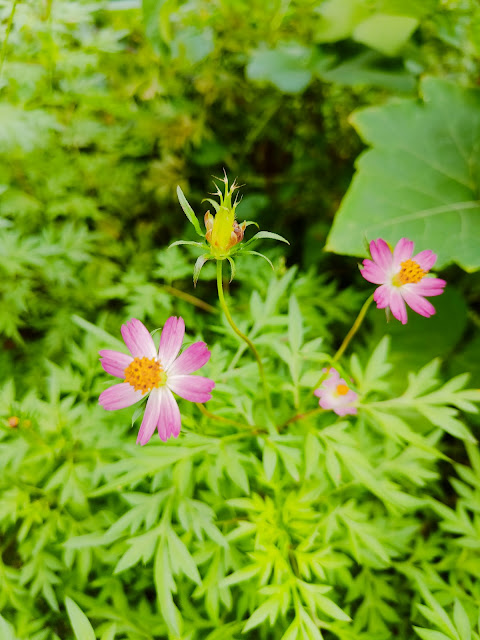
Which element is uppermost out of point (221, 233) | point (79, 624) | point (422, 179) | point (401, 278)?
point (221, 233)

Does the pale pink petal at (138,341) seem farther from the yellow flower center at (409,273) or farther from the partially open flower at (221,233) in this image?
the yellow flower center at (409,273)

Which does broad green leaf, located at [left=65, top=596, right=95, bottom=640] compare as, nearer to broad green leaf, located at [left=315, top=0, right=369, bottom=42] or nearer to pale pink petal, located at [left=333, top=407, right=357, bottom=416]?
pale pink petal, located at [left=333, top=407, right=357, bottom=416]

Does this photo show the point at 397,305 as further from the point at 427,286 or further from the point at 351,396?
the point at 351,396

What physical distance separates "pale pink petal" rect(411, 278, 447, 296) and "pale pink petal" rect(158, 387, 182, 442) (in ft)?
1.38

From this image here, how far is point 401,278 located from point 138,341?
0.41 m

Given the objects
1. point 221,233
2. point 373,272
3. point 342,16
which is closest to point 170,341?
point 221,233

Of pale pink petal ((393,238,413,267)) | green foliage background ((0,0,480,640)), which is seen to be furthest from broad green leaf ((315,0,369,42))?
pale pink petal ((393,238,413,267))

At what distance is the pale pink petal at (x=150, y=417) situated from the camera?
600 mm

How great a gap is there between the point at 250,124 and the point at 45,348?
1083 mm

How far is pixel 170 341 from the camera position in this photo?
2.16 feet

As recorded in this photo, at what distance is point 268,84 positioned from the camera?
1.75 metres

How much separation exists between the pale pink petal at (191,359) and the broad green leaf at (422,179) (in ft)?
2.01

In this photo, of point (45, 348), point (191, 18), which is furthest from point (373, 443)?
point (191, 18)

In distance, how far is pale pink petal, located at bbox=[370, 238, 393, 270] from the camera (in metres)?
0.71
